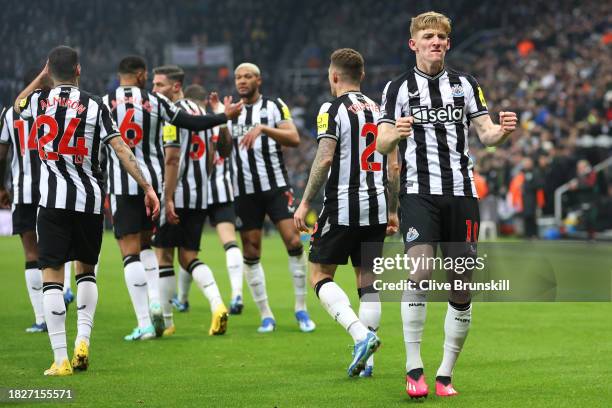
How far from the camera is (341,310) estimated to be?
21.1 ft


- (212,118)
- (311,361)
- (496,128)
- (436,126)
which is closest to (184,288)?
(212,118)

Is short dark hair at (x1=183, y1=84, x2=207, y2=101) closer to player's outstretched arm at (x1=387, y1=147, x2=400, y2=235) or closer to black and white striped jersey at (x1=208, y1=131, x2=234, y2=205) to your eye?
black and white striped jersey at (x1=208, y1=131, x2=234, y2=205)

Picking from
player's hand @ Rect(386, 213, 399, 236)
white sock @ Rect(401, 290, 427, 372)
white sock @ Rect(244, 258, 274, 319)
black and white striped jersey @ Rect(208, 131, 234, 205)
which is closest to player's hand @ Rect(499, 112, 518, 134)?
white sock @ Rect(401, 290, 427, 372)

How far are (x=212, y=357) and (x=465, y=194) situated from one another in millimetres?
2444

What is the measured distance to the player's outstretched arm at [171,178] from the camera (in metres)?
8.44

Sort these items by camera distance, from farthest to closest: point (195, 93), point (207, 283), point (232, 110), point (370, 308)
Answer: point (195, 93) < point (207, 283) < point (232, 110) < point (370, 308)

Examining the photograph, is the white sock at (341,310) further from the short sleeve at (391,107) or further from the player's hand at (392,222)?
the short sleeve at (391,107)

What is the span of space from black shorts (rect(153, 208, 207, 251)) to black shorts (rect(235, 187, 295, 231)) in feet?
1.16

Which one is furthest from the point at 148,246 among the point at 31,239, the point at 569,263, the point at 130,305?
the point at 569,263

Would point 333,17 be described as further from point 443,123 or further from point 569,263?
point 443,123

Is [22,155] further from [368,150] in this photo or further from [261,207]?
[368,150]

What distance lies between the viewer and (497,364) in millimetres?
6973

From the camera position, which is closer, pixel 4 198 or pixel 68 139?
pixel 68 139

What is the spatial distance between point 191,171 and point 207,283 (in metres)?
1.24
